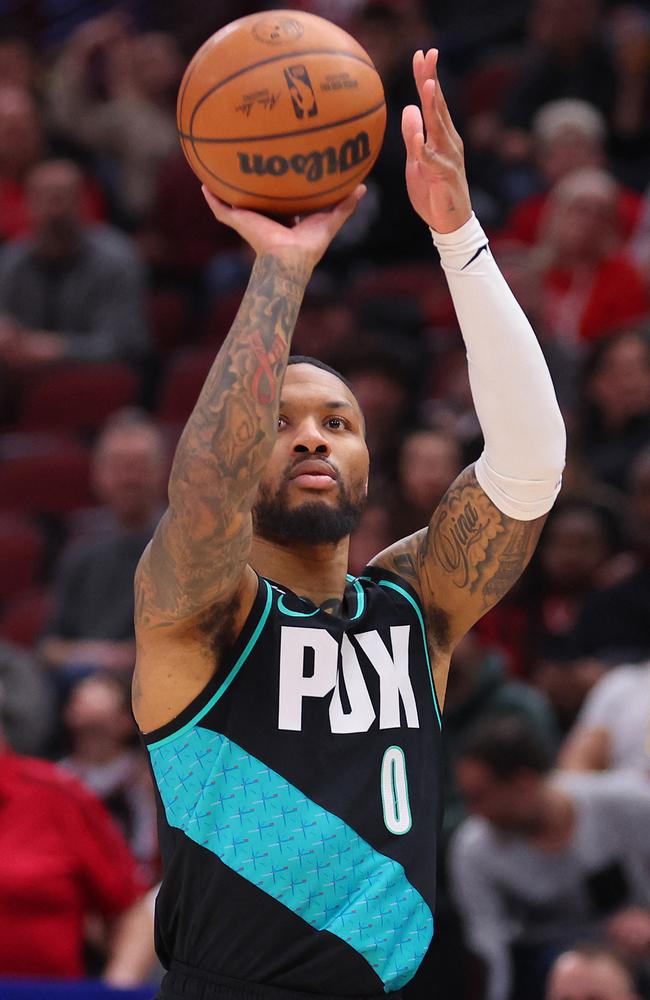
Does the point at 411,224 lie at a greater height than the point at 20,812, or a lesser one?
greater

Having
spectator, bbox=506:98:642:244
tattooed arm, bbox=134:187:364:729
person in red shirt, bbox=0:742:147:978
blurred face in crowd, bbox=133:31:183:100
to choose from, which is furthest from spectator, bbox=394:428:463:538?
blurred face in crowd, bbox=133:31:183:100

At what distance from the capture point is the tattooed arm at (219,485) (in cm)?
279

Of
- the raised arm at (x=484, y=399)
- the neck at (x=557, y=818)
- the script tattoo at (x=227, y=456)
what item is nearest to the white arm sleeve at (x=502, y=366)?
the raised arm at (x=484, y=399)

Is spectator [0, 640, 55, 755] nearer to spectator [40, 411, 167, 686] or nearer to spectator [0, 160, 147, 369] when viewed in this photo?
spectator [40, 411, 167, 686]

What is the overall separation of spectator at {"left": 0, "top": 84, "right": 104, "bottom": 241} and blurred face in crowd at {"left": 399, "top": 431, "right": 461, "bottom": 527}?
399 centimetres

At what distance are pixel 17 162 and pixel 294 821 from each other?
852 cm

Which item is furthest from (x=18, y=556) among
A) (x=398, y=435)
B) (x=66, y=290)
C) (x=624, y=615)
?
(x=624, y=615)

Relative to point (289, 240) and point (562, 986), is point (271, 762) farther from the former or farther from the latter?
point (562, 986)

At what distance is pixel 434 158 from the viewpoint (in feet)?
9.89

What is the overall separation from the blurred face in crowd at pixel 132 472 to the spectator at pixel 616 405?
2015 mm

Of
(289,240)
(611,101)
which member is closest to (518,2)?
(611,101)

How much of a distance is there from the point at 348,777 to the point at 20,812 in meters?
2.93

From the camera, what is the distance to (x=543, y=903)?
5715mm

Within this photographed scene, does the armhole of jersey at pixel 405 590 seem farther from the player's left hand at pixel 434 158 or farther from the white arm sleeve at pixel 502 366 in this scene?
the player's left hand at pixel 434 158
